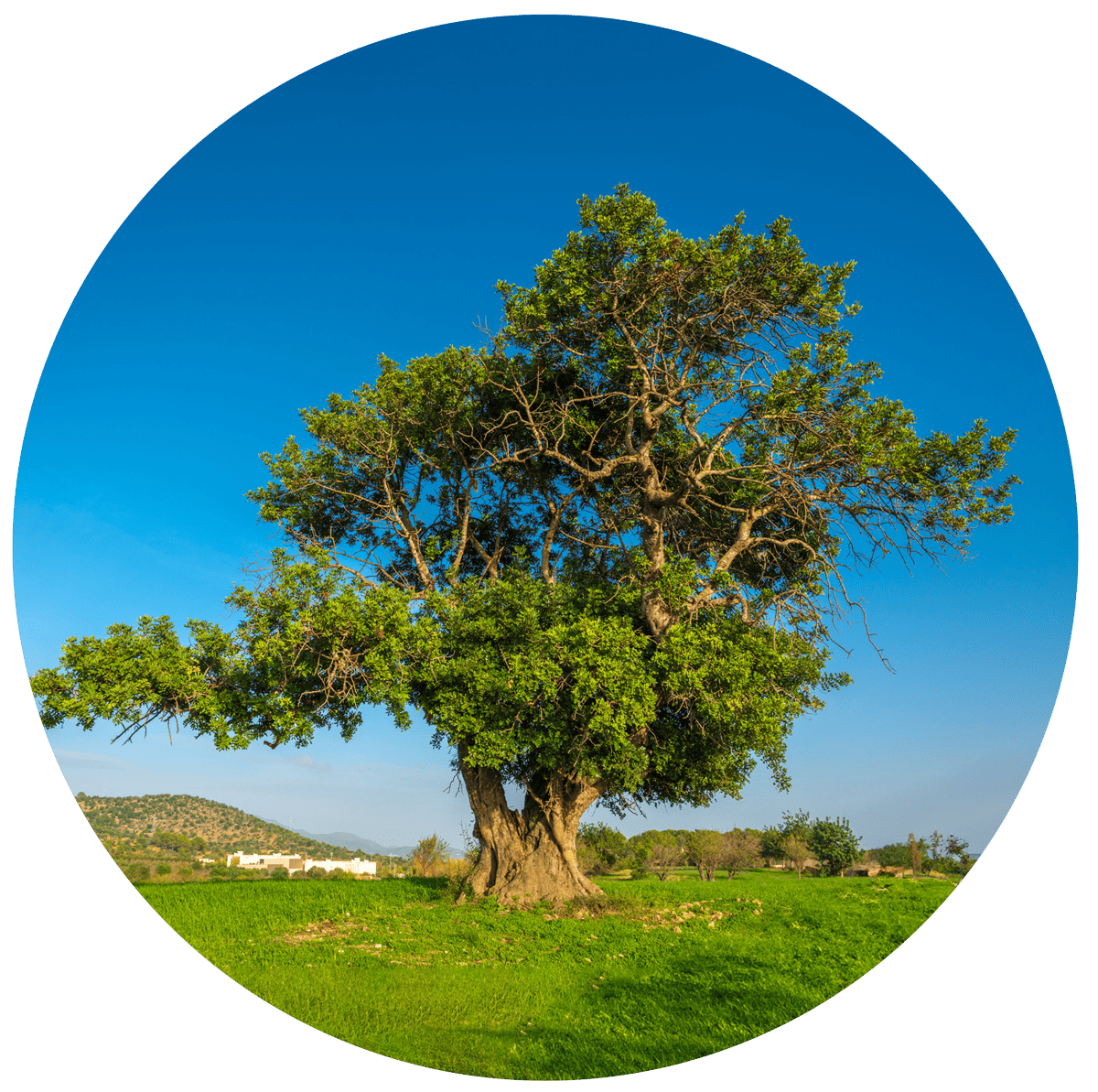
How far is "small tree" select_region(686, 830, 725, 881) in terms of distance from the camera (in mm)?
18812

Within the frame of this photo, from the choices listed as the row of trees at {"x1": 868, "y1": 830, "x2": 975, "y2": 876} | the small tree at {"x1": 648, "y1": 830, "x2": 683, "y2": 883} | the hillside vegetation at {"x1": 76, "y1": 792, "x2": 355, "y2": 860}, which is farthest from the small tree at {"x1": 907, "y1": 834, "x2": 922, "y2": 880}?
the hillside vegetation at {"x1": 76, "y1": 792, "x2": 355, "y2": 860}

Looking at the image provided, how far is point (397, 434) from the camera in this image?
17.2 metres

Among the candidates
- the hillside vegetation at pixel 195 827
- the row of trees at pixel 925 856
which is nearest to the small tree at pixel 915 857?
the row of trees at pixel 925 856

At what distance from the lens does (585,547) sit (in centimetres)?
1722

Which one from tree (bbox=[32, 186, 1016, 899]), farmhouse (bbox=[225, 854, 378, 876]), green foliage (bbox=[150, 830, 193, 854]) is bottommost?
farmhouse (bbox=[225, 854, 378, 876])

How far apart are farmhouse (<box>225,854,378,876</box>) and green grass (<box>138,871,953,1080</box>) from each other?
499cm

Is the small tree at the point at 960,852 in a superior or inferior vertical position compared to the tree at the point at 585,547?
inferior

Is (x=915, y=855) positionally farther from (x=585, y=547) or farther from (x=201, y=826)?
(x=201, y=826)

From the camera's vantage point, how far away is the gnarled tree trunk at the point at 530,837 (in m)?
16.0

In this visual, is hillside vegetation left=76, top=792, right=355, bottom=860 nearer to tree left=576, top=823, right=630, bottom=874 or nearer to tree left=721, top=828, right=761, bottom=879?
tree left=576, top=823, right=630, bottom=874

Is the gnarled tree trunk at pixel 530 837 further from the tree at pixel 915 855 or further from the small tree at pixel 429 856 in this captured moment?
the tree at pixel 915 855

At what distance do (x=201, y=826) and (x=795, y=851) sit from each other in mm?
14831

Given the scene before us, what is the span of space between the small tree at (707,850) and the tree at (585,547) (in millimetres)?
2283

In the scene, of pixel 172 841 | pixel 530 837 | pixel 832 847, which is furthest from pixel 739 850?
pixel 172 841
